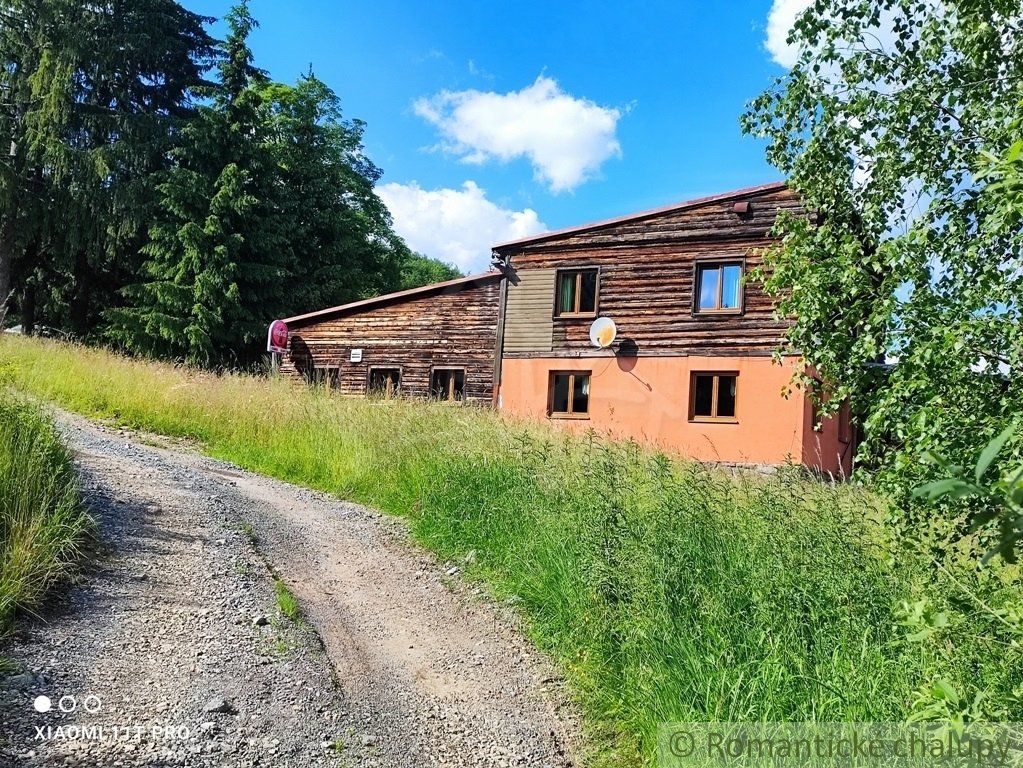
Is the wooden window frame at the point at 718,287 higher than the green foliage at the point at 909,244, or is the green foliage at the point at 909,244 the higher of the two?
the wooden window frame at the point at 718,287

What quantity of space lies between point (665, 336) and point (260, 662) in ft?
49.5

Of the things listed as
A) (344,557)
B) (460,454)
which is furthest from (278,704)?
(460,454)

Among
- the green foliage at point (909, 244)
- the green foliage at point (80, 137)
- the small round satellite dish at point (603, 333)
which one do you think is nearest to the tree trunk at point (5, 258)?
the green foliage at point (80, 137)

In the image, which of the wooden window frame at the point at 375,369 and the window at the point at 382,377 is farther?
the window at the point at 382,377

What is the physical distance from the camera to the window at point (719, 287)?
1722cm

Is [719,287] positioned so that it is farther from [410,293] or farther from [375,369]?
[375,369]

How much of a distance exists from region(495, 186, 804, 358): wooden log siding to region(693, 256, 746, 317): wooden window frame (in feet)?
→ 0.19

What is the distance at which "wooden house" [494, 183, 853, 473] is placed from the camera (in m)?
16.5

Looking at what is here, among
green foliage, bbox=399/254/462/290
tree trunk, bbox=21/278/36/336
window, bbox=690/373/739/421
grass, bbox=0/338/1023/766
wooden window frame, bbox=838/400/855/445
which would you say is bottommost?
grass, bbox=0/338/1023/766

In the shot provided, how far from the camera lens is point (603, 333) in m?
18.4

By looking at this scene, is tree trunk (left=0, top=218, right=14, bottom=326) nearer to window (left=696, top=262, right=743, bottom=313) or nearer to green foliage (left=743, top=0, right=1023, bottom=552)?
window (left=696, top=262, right=743, bottom=313)

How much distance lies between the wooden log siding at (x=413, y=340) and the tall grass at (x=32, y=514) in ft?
47.1

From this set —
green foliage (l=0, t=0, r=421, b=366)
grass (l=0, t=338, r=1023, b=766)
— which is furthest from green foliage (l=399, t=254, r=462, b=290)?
grass (l=0, t=338, r=1023, b=766)

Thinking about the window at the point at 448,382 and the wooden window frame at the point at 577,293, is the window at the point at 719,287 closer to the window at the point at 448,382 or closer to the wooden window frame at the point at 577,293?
the wooden window frame at the point at 577,293
